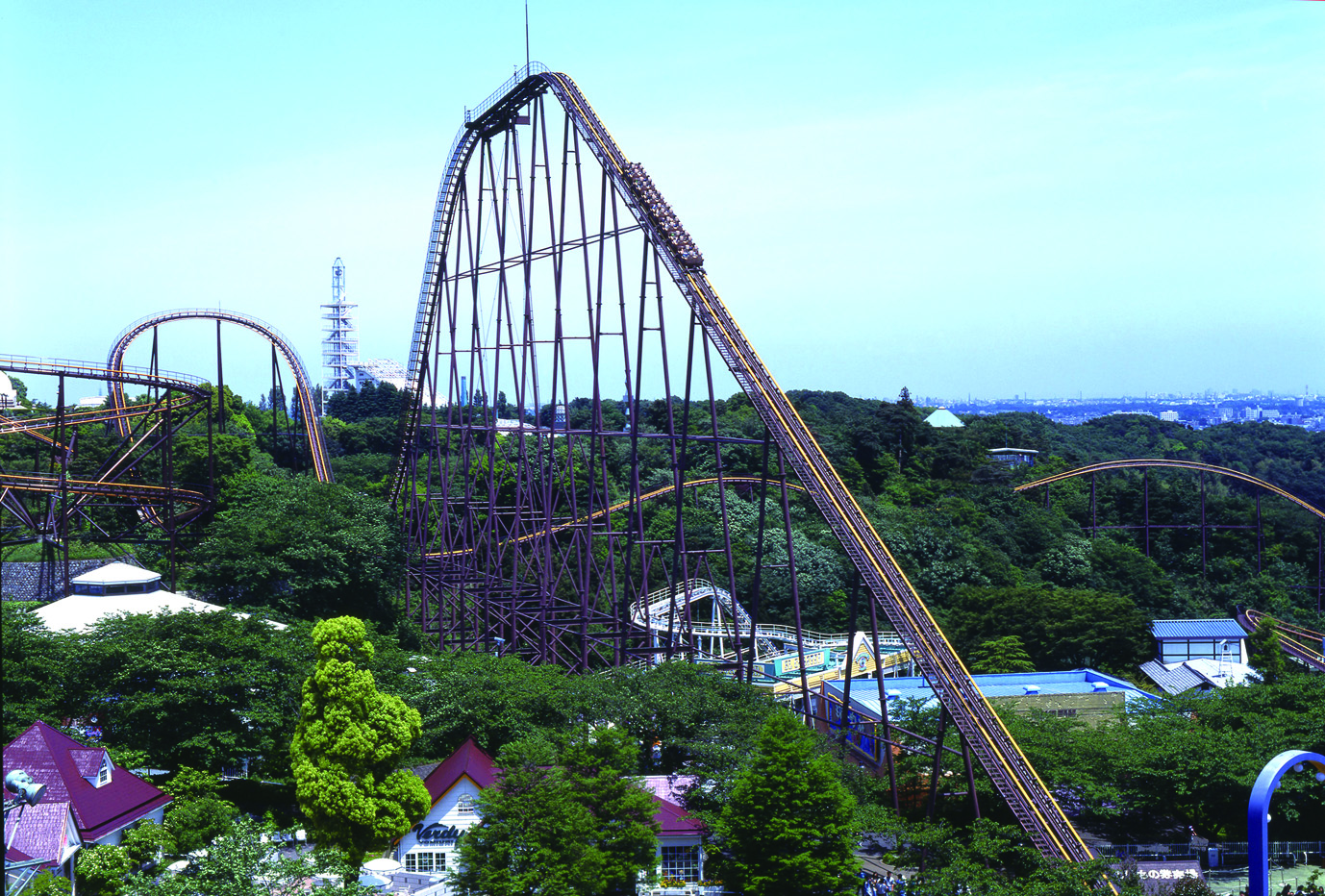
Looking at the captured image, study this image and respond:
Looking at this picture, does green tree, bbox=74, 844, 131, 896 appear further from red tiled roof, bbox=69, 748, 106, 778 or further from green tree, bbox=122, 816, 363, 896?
green tree, bbox=122, 816, 363, 896

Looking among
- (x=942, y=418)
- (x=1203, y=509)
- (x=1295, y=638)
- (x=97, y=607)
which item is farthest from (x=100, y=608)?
(x=942, y=418)

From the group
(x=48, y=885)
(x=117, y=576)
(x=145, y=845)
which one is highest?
(x=117, y=576)

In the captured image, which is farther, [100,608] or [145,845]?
[100,608]

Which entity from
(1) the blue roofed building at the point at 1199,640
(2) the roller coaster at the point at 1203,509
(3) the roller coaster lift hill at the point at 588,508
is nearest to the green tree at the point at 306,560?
(3) the roller coaster lift hill at the point at 588,508

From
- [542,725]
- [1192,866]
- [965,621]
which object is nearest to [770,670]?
[965,621]

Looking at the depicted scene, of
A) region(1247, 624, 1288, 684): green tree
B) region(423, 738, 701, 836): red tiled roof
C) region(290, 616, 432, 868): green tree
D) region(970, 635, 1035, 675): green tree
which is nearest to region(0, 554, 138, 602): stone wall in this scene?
region(290, 616, 432, 868): green tree

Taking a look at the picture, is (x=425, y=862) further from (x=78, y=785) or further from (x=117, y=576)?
(x=117, y=576)
